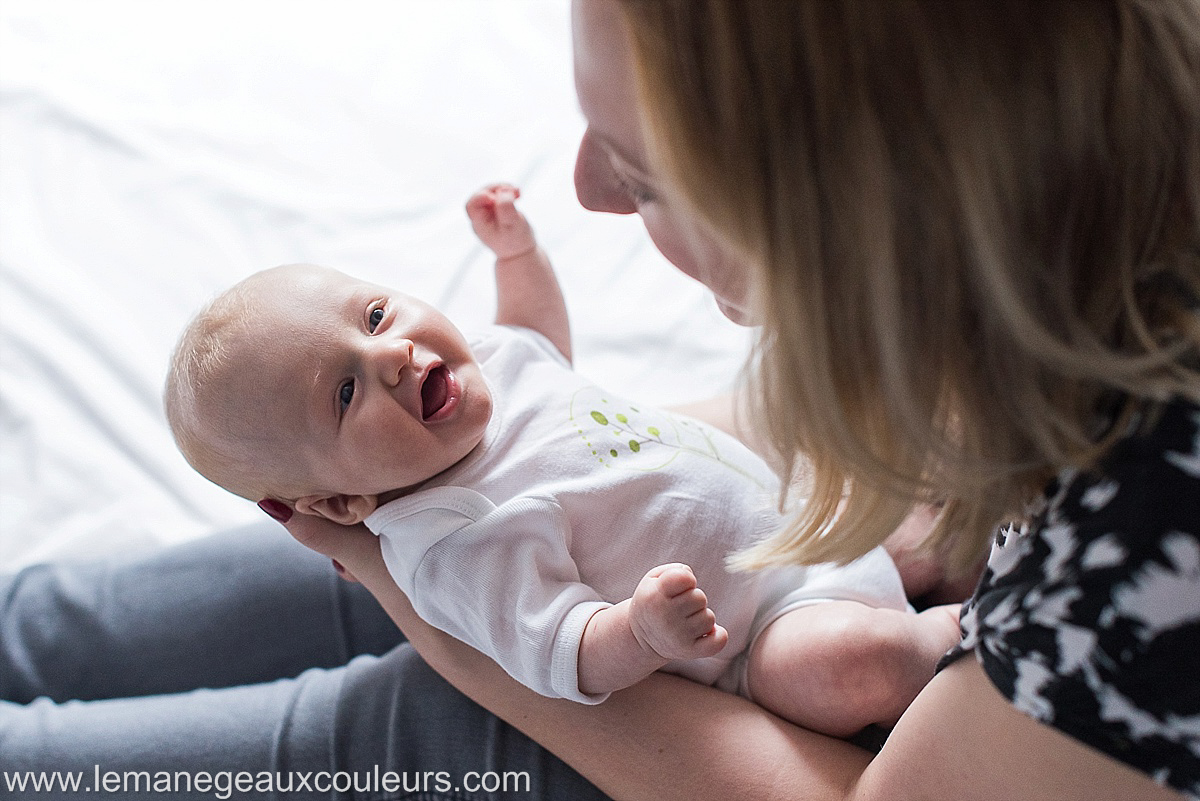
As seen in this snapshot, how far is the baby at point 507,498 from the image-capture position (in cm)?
98

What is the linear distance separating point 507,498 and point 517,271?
14.7 inches

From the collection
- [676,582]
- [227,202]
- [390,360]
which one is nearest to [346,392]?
[390,360]

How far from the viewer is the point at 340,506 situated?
3.64 feet

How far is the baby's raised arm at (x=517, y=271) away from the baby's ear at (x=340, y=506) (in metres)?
0.33

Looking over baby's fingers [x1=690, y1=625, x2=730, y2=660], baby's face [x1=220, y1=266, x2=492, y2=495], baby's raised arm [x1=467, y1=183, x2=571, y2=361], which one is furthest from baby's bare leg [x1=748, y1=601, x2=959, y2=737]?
baby's raised arm [x1=467, y1=183, x2=571, y2=361]

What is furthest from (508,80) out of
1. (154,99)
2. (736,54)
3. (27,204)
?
(736,54)

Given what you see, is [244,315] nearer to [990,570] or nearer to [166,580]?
[166,580]

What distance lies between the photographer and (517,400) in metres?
1.17

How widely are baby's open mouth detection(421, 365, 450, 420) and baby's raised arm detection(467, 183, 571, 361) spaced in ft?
0.84

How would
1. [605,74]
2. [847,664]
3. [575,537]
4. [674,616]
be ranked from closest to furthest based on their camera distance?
[605,74]
[674,616]
[847,664]
[575,537]

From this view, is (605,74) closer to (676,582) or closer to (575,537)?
(676,582)

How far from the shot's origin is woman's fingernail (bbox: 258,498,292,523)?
3.59 feet

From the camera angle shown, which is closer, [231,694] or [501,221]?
[231,694]

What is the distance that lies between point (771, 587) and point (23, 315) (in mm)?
1181
